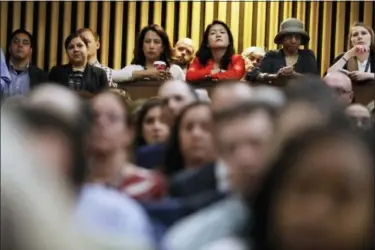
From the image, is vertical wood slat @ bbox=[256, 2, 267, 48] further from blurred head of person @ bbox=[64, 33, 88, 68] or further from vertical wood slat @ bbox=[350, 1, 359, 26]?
blurred head of person @ bbox=[64, 33, 88, 68]

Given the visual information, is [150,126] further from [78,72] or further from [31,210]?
[31,210]

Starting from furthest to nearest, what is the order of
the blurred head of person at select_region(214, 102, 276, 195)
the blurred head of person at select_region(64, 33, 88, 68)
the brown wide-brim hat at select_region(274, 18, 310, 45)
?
the brown wide-brim hat at select_region(274, 18, 310, 45) < the blurred head of person at select_region(64, 33, 88, 68) < the blurred head of person at select_region(214, 102, 276, 195)

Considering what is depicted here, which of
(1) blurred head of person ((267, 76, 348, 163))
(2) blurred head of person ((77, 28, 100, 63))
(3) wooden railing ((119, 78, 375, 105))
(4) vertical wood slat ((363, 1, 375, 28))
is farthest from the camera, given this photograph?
(4) vertical wood slat ((363, 1, 375, 28))

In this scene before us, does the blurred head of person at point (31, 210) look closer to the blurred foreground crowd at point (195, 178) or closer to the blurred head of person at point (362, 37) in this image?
the blurred foreground crowd at point (195, 178)

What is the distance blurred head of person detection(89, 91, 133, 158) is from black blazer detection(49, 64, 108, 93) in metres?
2.66

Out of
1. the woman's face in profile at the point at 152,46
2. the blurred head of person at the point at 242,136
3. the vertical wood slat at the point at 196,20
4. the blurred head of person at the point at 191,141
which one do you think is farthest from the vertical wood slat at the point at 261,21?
the blurred head of person at the point at 242,136

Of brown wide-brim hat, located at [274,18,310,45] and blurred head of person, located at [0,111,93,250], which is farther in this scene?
brown wide-brim hat, located at [274,18,310,45]

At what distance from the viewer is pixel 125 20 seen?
850cm

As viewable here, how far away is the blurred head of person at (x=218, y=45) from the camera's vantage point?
5.63 m

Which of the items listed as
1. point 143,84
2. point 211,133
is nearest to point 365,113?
point 211,133

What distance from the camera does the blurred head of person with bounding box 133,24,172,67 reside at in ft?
18.5

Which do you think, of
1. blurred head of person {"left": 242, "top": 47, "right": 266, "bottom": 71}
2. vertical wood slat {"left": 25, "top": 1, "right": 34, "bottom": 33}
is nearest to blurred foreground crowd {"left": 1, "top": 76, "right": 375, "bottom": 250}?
blurred head of person {"left": 242, "top": 47, "right": 266, "bottom": 71}

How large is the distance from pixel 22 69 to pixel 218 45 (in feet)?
4.08

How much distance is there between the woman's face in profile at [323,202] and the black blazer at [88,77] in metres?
4.33
